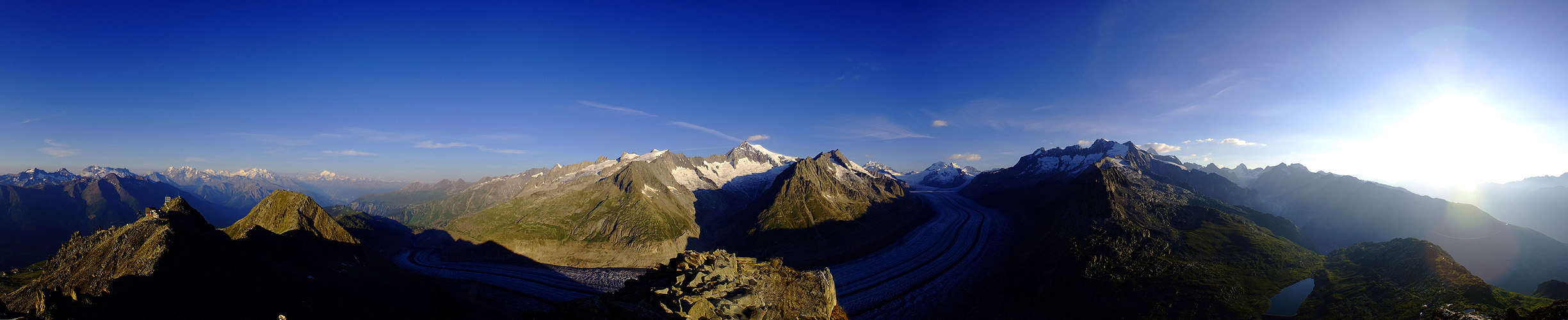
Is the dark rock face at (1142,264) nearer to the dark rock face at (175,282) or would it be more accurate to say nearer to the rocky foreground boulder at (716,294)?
the rocky foreground boulder at (716,294)

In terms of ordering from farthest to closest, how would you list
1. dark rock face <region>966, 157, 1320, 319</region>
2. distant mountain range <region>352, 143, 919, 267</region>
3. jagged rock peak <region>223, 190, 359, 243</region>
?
distant mountain range <region>352, 143, 919, 267</region> → jagged rock peak <region>223, 190, 359, 243</region> → dark rock face <region>966, 157, 1320, 319</region>

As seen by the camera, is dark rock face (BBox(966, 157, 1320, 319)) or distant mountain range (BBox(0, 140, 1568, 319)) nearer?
distant mountain range (BBox(0, 140, 1568, 319))

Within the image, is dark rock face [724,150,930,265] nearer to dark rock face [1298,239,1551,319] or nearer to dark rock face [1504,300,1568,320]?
dark rock face [1298,239,1551,319]

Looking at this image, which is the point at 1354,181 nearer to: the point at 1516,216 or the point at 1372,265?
the point at 1516,216

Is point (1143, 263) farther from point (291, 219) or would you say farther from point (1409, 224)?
point (291, 219)

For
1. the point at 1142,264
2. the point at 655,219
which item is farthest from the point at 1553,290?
the point at 655,219

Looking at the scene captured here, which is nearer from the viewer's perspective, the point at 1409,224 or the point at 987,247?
the point at 1409,224

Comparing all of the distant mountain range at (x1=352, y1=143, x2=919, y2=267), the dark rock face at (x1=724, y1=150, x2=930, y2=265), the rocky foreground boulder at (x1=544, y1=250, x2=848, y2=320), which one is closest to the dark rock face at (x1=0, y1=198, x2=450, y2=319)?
the rocky foreground boulder at (x1=544, y1=250, x2=848, y2=320)
